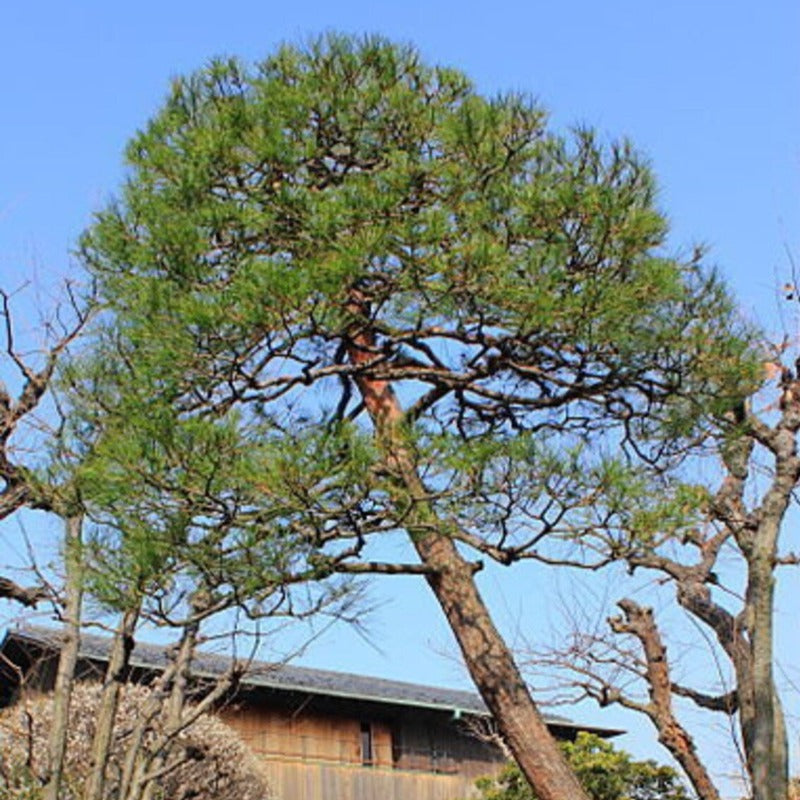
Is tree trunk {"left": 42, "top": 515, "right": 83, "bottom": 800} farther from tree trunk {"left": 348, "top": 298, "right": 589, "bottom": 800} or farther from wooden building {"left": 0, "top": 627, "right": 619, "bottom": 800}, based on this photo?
wooden building {"left": 0, "top": 627, "right": 619, "bottom": 800}

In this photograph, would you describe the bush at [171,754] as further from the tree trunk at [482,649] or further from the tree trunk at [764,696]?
the tree trunk at [764,696]

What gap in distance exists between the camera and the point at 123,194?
537cm

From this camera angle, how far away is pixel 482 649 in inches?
199

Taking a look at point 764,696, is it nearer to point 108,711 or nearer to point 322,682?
point 108,711

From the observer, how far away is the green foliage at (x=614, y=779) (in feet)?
32.6

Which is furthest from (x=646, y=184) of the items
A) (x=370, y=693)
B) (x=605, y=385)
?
(x=370, y=693)

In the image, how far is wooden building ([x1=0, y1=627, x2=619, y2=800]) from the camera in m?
11.3

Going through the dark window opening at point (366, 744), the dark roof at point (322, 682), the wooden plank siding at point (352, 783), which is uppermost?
the dark roof at point (322, 682)

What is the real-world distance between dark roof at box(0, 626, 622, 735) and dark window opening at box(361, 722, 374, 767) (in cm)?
39

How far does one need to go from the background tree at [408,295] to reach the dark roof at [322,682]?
501 centimetres

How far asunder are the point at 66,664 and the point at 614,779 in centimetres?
597

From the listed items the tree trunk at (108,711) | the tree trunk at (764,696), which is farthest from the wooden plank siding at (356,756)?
the tree trunk at (764,696)

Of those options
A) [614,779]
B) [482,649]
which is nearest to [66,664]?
[482,649]

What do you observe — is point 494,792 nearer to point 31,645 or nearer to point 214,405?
point 31,645
